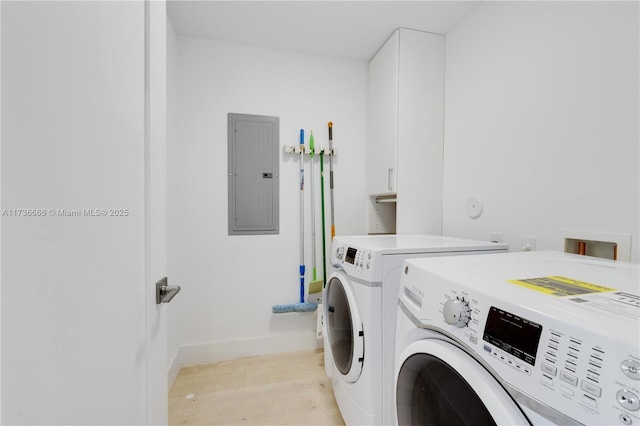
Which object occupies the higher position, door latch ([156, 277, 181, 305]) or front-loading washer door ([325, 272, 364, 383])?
door latch ([156, 277, 181, 305])

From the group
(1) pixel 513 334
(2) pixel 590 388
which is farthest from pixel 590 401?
(1) pixel 513 334

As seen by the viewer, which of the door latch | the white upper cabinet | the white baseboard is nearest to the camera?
the door latch

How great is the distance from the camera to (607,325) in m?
0.36

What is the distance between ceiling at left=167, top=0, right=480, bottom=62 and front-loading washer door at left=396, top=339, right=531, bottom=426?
1.87m

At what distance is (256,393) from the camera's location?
164cm

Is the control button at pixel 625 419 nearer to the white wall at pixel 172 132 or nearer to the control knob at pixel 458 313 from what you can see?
the control knob at pixel 458 313

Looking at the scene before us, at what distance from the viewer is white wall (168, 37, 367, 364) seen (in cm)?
193

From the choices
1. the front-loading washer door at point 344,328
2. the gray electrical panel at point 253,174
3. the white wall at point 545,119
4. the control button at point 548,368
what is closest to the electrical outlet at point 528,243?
the white wall at point 545,119

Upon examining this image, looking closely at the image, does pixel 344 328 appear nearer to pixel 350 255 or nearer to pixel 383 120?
pixel 350 255

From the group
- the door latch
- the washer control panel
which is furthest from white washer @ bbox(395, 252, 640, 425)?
the door latch

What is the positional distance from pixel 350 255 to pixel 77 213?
99 centimetres

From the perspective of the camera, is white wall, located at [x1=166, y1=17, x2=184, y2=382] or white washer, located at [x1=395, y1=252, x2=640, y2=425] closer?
white washer, located at [x1=395, y1=252, x2=640, y2=425]

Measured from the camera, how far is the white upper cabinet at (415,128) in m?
1.82

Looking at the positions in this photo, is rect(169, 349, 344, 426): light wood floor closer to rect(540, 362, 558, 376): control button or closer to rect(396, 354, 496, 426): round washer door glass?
rect(396, 354, 496, 426): round washer door glass
